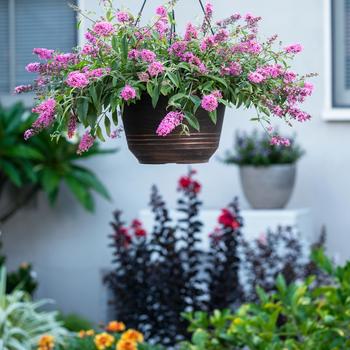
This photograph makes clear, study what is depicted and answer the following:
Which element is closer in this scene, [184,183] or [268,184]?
[184,183]

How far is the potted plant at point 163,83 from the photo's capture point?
8.54ft

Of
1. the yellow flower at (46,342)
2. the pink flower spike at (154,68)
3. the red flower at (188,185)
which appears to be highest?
the pink flower spike at (154,68)

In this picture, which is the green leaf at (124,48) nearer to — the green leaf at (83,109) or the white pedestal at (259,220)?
the green leaf at (83,109)

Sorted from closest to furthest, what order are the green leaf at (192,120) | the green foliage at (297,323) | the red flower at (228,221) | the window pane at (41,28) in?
the green leaf at (192,120) → the green foliage at (297,323) → the red flower at (228,221) → the window pane at (41,28)

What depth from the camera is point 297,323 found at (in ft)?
14.0

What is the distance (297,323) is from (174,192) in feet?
8.35

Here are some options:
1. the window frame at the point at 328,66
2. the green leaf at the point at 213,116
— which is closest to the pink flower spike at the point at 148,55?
the green leaf at the point at 213,116

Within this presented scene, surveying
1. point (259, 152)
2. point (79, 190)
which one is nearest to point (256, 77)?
point (259, 152)

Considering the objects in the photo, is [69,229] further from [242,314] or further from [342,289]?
[342,289]

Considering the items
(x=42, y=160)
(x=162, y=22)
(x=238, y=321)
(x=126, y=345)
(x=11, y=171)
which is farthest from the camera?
(x=42, y=160)

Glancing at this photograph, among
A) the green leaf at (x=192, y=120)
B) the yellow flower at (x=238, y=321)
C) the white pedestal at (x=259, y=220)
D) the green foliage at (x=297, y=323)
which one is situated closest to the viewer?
the green leaf at (x=192, y=120)

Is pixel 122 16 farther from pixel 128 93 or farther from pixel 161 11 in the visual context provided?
pixel 128 93

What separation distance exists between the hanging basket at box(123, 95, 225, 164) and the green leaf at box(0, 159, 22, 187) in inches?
145

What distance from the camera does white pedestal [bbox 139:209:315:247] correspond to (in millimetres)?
6188
